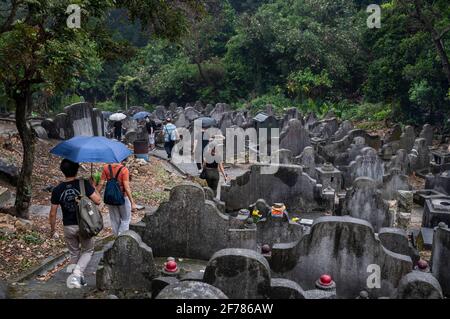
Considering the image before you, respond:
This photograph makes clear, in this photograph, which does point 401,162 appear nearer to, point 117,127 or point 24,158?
point 117,127

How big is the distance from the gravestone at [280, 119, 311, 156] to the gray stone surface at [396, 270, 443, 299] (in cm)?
1304

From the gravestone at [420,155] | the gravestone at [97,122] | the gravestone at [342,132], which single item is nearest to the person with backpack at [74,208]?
the gravestone at [97,122]

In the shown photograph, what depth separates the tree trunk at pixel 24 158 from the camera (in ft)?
29.4

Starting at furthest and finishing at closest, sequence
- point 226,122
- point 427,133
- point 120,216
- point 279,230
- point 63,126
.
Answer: point 226,122
point 427,133
point 63,126
point 279,230
point 120,216

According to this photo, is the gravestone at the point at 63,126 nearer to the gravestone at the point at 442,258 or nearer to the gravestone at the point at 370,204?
the gravestone at the point at 370,204

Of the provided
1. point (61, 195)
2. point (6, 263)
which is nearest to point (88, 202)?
point (61, 195)

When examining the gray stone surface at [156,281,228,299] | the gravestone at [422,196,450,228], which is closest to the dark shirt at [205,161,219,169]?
the gravestone at [422,196,450,228]

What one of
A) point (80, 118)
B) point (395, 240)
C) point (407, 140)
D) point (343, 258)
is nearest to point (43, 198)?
point (80, 118)

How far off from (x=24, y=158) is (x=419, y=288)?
692 cm

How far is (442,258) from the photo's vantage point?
24.4ft
